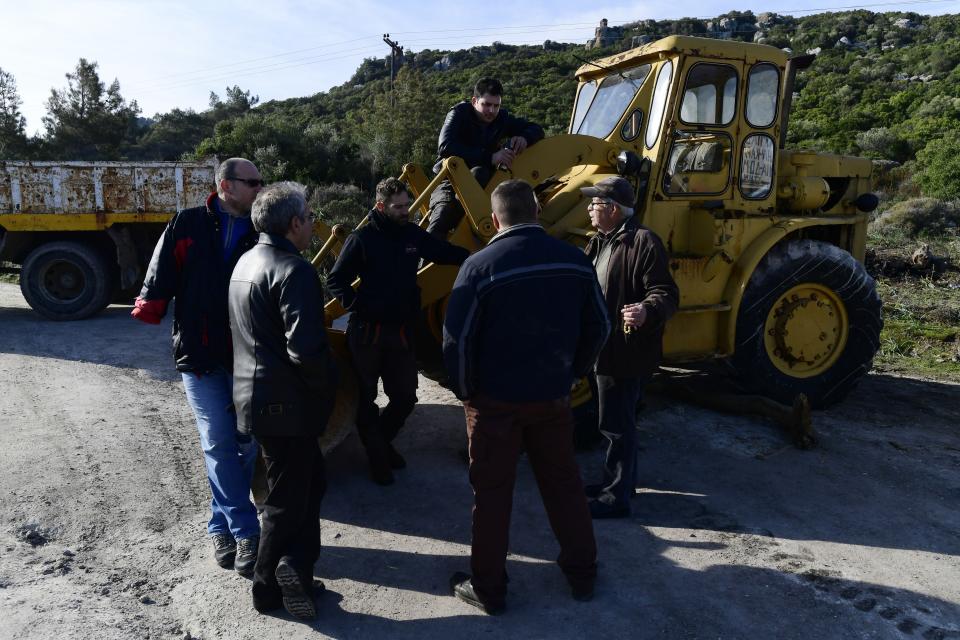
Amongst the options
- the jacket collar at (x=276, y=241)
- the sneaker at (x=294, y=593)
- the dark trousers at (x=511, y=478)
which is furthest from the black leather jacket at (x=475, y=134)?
the sneaker at (x=294, y=593)

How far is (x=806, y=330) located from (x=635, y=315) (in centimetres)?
270

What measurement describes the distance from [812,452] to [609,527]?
6.57 ft

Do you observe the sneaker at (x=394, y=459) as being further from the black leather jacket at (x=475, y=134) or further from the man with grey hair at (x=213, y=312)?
the black leather jacket at (x=475, y=134)

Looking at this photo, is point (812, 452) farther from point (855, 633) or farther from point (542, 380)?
point (542, 380)

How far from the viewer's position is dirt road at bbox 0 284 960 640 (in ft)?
10.5

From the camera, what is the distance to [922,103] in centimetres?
2906

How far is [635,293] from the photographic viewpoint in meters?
4.00

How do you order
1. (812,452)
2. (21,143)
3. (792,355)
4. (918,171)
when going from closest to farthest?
(812,452)
(792,355)
(918,171)
(21,143)

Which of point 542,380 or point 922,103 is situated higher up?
point 922,103

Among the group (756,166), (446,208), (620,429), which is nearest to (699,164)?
(756,166)

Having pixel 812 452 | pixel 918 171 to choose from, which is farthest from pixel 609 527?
pixel 918 171

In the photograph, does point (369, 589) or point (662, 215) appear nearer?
point (369, 589)

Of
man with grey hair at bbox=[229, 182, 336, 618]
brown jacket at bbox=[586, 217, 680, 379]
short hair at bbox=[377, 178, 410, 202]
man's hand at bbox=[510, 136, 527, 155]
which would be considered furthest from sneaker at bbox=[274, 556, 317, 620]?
man's hand at bbox=[510, 136, 527, 155]

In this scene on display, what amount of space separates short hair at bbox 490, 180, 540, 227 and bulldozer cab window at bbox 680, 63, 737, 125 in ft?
8.68
